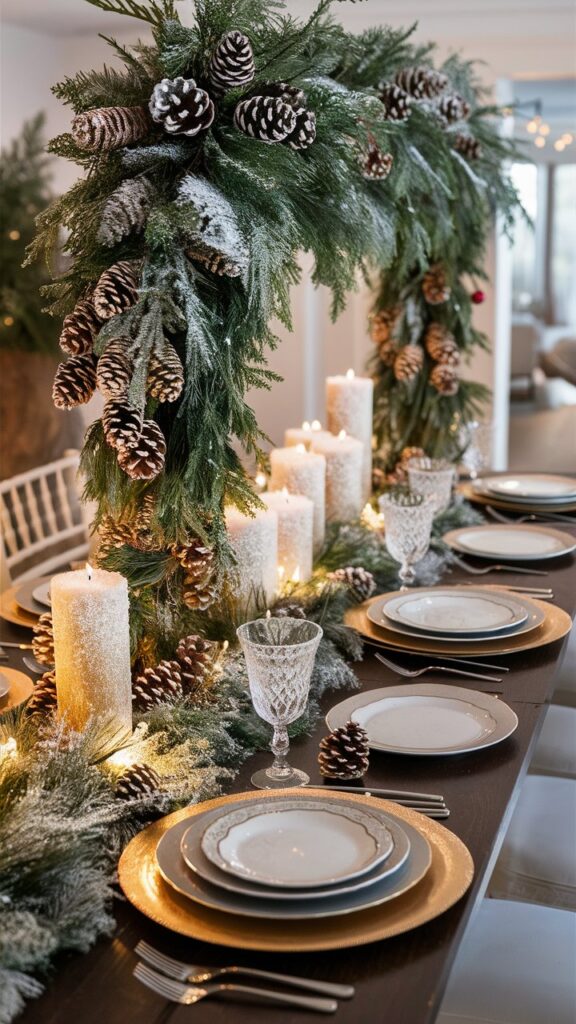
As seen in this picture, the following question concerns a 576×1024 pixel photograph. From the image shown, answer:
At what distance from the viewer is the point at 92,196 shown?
1305 millimetres

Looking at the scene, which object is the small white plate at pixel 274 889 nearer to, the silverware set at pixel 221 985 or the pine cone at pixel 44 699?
the silverware set at pixel 221 985

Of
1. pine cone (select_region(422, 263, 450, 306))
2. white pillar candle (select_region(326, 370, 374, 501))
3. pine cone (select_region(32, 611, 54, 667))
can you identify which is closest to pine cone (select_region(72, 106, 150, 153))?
pine cone (select_region(32, 611, 54, 667))

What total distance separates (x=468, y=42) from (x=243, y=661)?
10.9 feet

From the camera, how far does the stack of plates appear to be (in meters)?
2.35

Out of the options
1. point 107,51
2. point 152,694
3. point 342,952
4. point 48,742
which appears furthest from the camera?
point 107,51

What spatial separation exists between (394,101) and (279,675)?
42.8 inches

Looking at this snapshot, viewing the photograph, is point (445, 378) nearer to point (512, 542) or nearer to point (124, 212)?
point (512, 542)

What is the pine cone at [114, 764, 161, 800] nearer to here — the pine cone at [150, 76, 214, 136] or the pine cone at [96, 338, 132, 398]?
the pine cone at [96, 338, 132, 398]

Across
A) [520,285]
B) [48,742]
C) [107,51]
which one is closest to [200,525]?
[48,742]

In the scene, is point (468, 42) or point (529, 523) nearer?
point (529, 523)

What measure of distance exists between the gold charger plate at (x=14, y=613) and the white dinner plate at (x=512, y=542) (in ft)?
2.52

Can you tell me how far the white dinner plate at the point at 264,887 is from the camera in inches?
34.6

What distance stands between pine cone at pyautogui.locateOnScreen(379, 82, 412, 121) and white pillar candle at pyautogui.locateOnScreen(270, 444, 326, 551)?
0.56 meters

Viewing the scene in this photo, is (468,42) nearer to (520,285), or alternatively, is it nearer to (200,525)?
(200,525)
